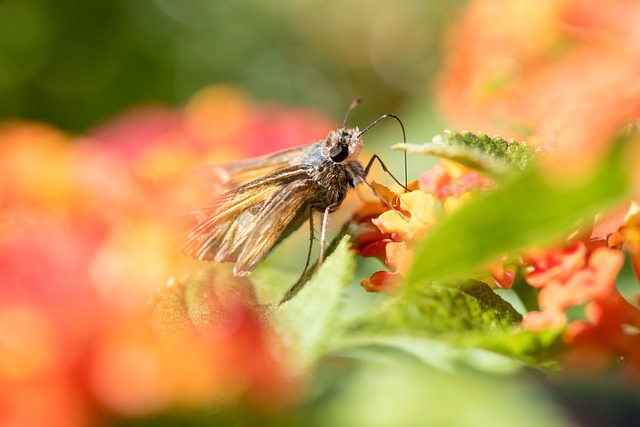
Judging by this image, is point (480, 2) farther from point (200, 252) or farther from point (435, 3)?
point (435, 3)

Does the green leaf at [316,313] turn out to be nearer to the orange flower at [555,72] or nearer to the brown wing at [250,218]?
the orange flower at [555,72]

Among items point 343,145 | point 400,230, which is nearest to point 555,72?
point 343,145

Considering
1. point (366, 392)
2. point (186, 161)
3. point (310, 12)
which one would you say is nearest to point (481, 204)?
point (366, 392)

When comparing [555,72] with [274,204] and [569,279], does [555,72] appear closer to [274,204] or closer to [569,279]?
[274,204]

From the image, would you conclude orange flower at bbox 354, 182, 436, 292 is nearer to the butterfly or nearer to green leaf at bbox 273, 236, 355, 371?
green leaf at bbox 273, 236, 355, 371

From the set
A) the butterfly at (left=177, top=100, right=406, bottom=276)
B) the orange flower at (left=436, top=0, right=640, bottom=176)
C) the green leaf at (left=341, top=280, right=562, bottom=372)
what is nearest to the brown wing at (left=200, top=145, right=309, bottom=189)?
the butterfly at (left=177, top=100, right=406, bottom=276)

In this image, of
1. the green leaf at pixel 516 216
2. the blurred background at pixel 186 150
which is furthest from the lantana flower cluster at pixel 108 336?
the green leaf at pixel 516 216
